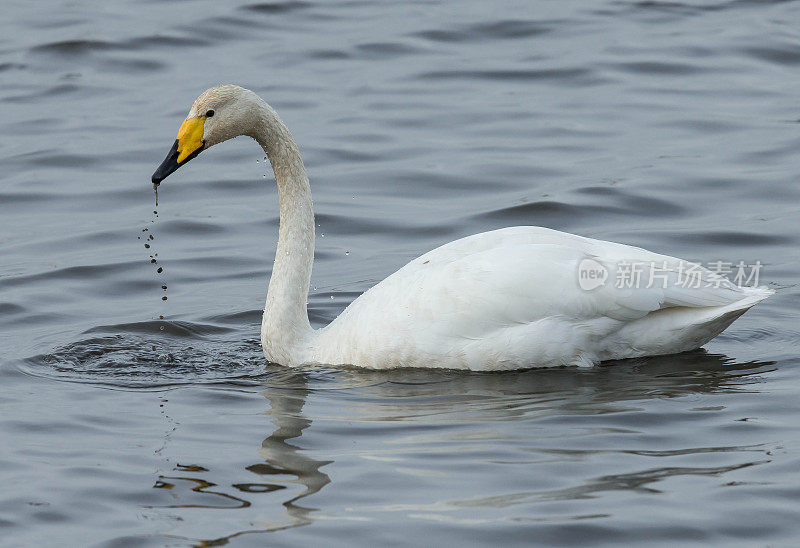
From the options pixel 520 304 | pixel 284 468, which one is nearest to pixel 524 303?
pixel 520 304

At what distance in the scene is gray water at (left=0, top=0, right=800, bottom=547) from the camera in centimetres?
672

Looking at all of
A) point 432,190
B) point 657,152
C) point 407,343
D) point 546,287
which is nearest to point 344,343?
point 407,343

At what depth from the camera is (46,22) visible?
19797mm

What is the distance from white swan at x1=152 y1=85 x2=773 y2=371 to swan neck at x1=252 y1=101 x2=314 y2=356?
28 centimetres

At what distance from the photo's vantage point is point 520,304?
8391 millimetres

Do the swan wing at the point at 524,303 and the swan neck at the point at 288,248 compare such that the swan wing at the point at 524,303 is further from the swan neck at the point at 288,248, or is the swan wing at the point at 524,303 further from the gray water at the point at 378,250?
the swan neck at the point at 288,248

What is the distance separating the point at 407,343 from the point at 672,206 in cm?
489

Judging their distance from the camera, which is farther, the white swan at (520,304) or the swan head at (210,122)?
the swan head at (210,122)

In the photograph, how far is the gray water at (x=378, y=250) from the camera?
22.0 ft

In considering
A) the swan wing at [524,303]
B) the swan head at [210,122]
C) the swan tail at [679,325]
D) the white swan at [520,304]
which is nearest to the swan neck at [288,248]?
the swan head at [210,122]

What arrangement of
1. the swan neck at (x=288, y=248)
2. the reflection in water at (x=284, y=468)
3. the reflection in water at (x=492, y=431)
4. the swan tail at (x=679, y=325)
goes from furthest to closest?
the swan neck at (x=288, y=248), the swan tail at (x=679, y=325), the reflection in water at (x=492, y=431), the reflection in water at (x=284, y=468)

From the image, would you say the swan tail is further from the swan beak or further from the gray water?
the swan beak

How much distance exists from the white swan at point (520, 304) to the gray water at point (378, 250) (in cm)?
17

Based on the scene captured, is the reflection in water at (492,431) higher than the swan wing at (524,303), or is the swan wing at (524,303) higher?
the swan wing at (524,303)
